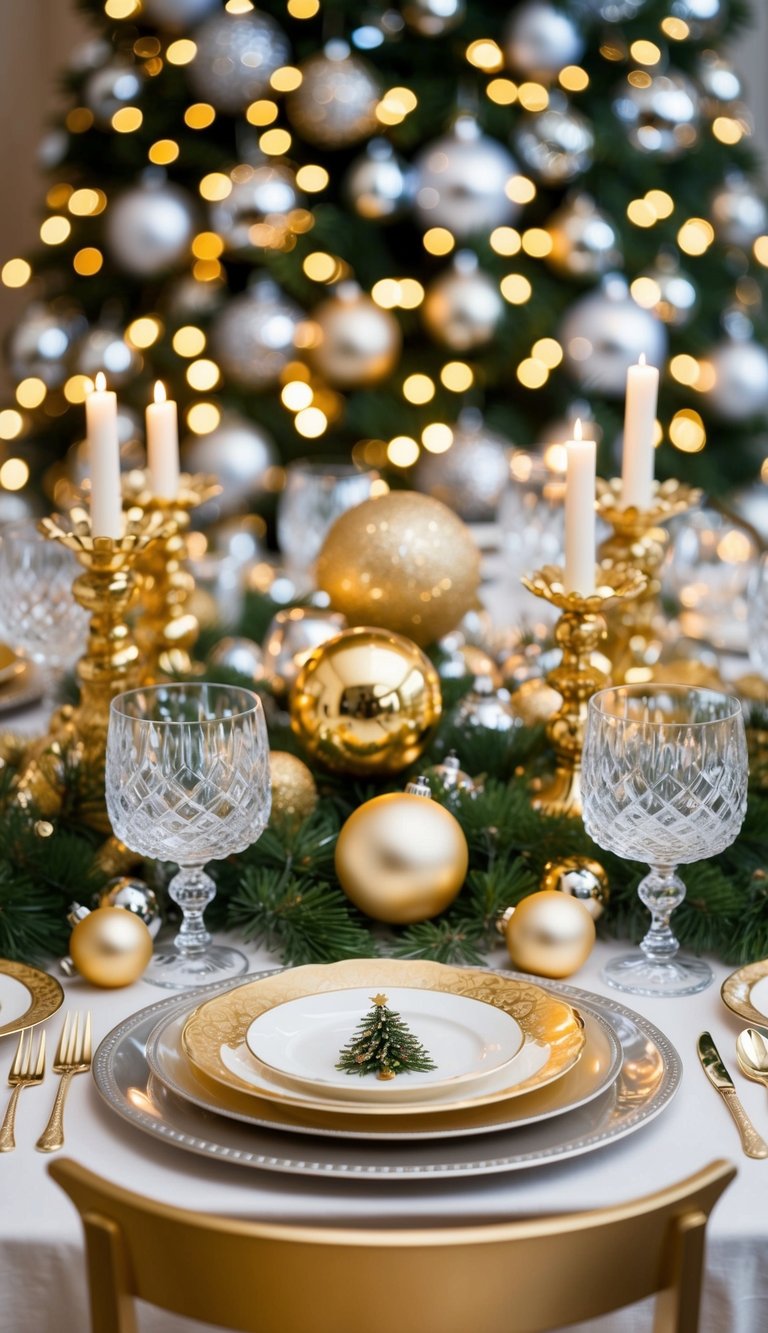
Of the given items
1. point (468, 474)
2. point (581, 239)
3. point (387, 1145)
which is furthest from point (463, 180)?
point (387, 1145)

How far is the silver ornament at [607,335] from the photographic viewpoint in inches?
120

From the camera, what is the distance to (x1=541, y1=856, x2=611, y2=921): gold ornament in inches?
45.5

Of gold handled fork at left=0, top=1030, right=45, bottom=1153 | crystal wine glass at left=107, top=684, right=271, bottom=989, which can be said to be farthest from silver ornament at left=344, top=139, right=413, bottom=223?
gold handled fork at left=0, top=1030, right=45, bottom=1153

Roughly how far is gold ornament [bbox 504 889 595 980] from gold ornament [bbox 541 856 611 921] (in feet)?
0.21

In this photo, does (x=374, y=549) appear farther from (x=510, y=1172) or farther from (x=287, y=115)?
(x=287, y=115)

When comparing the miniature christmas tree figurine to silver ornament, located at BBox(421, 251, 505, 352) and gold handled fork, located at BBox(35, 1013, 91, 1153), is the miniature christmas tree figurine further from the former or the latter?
silver ornament, located at BBox(421, 251, 505, 352)

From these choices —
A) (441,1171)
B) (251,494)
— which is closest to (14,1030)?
(441,1171)

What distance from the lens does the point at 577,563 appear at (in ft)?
4.14

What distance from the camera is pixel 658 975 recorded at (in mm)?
1094

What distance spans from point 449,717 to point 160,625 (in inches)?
13.3

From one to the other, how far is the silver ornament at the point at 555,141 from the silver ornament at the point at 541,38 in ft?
0.30

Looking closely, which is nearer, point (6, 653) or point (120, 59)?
A: point (6, 653)

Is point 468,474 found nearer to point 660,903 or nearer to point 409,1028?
point 660,903

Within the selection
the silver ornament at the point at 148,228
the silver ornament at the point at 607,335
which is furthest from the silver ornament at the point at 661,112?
the silver ornament at the point at 148,228
